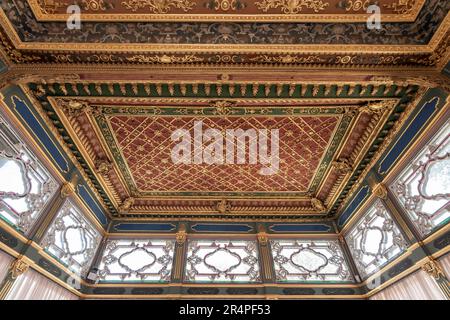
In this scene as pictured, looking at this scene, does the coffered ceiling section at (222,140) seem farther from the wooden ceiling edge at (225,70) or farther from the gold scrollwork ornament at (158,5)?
the gold scrollwork ornament at (158,5)

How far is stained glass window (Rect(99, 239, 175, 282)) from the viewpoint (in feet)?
23.5

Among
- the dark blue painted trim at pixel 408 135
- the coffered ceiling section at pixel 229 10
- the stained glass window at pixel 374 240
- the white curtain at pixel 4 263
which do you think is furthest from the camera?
the stained glass window at pixel 374 240

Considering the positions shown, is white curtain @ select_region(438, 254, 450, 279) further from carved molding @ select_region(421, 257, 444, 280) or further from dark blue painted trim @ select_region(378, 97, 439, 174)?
dark blue painted trim @ select_region(378, 97, 439, 174)

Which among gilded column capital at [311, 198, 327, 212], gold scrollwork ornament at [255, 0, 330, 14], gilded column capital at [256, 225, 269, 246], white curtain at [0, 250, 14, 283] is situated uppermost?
gold scrollwork ornament at [255, 0, 330, 14]

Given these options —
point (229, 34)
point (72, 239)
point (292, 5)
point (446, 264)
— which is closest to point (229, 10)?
point (229, 34)

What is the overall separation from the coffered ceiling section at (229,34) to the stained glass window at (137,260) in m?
5.48

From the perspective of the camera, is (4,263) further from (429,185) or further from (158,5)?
(429,185)

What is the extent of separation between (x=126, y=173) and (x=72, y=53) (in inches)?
142

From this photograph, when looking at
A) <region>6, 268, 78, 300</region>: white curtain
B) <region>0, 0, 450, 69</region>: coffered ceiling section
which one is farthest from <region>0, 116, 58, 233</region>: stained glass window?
<region>0, 0, 450, 69</region>: coffered ceiling section

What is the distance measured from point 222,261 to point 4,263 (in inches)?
199

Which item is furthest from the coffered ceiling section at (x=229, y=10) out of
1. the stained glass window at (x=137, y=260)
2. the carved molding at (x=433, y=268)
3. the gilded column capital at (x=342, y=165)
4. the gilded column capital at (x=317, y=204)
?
the stained glass window at (x=137, y=260)

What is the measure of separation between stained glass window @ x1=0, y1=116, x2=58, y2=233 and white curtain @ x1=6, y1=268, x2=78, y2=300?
3.17 ft

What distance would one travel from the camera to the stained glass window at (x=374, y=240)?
590cm
